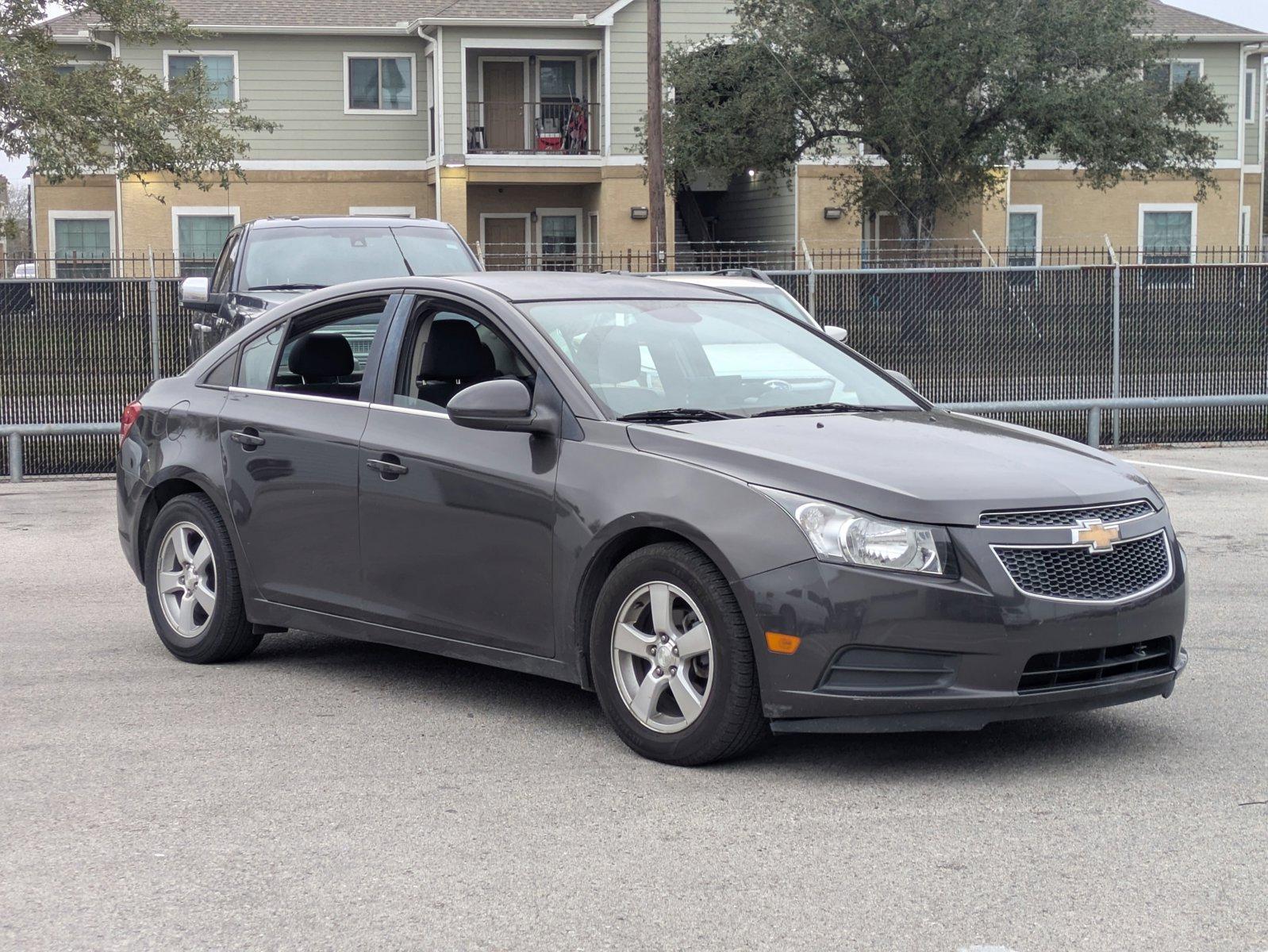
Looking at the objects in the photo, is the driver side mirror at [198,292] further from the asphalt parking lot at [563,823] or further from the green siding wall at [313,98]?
the green siding wall at [313,98]

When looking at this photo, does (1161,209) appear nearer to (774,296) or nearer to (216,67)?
(216,67)

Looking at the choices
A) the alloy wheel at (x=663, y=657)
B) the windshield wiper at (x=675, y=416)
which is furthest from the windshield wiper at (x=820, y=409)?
the alloy wheel at (x=663, y=657)

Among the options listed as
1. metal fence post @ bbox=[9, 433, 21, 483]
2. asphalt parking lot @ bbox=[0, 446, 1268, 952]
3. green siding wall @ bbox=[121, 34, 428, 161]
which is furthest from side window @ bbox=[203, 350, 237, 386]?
green siding wall @ bbox=[121, 34, 428, 161]

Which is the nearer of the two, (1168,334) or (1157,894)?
(1157,894)

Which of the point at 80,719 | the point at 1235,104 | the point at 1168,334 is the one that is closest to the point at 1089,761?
the point at 80,719

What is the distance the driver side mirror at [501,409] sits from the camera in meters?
5.82

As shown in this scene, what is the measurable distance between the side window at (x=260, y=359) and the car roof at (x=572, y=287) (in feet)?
3.15

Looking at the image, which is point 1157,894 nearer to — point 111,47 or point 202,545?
point 202,545

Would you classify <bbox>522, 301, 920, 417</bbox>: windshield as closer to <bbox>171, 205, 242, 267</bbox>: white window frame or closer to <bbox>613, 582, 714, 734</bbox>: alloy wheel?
<bbox>613, 582, 714, 734</bbox>: alloy wheel

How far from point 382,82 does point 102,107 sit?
45.2 feet

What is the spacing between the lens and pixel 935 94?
1201 inches

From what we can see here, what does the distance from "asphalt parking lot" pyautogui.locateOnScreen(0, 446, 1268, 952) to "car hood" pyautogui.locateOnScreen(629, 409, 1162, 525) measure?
878mm

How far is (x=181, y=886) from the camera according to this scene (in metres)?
4.39

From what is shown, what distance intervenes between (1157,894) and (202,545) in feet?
14.2
